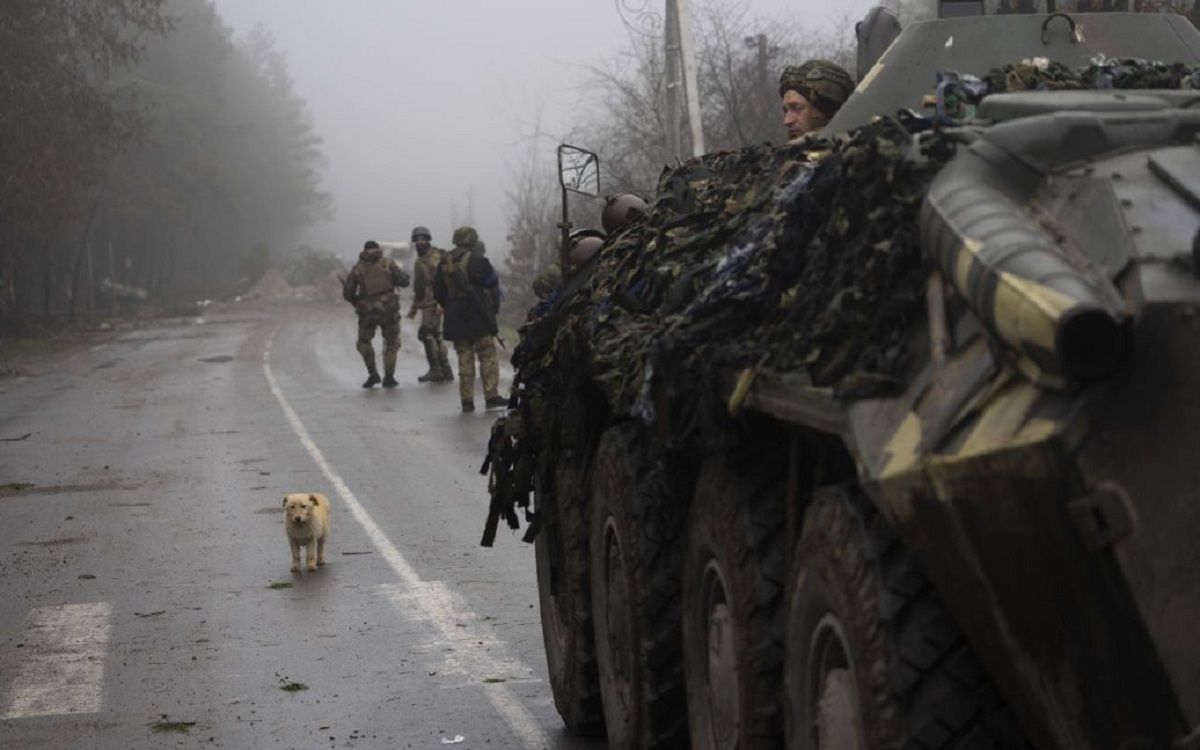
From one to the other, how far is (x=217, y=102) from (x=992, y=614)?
84.4 meters

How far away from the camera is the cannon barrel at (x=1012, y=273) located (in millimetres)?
3477

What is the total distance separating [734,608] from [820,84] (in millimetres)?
3256

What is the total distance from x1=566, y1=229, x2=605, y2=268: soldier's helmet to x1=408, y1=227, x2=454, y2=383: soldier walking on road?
62.2ft

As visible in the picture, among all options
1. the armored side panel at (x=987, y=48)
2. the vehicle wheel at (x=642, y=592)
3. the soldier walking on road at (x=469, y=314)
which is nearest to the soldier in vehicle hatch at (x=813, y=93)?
the armored side panel at (x=987, y=48)

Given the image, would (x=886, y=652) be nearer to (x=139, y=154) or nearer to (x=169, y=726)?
(x=169, y=726)

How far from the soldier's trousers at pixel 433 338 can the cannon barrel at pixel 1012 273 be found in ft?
78.9

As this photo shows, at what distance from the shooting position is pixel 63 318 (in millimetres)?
55656

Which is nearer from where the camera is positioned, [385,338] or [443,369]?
[385,338]

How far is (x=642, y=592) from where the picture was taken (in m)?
6.36

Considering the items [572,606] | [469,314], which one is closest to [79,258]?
[469,314]

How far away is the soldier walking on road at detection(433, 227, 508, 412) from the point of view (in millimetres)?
23656

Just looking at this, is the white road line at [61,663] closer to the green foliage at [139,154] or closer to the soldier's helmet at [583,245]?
the soldier's helmet at [583,245]

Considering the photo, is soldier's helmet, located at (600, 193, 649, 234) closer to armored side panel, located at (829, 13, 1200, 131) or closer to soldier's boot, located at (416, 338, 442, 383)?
armored side panel, located at (829, 13, 1200, 131)

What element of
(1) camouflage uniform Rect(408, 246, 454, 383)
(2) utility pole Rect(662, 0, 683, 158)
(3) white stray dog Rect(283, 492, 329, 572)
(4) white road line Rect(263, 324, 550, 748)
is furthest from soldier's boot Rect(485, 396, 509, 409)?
(3) white stray dog Rect(283, 492, 329, 572)
